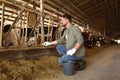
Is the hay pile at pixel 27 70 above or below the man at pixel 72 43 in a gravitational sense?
below

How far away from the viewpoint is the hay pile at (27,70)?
103 inches

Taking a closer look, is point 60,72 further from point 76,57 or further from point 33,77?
point 33,77

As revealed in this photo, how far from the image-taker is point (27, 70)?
2.87 metres

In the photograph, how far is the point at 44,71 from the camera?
10.3ft

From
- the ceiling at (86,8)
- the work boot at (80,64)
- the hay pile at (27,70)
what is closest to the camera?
the hay pile at (27,70)

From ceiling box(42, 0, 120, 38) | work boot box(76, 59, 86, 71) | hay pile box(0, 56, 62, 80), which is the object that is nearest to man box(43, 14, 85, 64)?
work boot box(76, 59, 86, 71)

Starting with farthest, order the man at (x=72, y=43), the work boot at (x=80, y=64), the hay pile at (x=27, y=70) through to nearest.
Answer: the work boot at (x=80, y=64) < the man at (x=72, y=43) < the hay pile at (x=27, y=70)

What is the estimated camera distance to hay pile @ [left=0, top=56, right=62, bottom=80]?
2613 mm

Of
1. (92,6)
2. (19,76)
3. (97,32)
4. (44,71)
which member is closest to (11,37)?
(44,71)

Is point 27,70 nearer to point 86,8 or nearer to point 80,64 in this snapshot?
point 80,64

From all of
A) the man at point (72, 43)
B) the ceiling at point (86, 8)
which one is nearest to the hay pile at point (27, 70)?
the man at point (72, 43)

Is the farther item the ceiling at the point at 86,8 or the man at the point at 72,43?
the ceiling at the point at 86,8

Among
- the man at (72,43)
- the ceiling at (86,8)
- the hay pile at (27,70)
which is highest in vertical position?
the ceiling at (86,8)

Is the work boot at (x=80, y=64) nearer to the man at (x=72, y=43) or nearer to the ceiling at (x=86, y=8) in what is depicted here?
the man at (x=72, y=43)
